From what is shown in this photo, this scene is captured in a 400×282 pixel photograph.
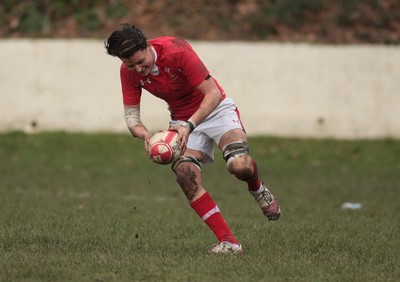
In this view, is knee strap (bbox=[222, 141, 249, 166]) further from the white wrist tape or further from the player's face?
the player's face

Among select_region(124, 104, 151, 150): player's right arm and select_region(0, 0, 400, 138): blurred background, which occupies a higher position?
select_region(124, 104, 151, 150): player's right arm

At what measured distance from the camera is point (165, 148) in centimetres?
759

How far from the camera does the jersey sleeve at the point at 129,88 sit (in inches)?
319

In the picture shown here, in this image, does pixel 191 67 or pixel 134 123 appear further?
pixel 134 123

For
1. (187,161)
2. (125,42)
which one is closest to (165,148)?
(187,161)

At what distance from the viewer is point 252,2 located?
927 inches

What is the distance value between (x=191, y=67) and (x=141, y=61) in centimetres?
44

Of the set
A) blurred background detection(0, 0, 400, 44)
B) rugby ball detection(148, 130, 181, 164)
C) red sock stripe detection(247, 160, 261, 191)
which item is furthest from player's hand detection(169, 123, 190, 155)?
blurred background detection(0, 0, 400, 44)

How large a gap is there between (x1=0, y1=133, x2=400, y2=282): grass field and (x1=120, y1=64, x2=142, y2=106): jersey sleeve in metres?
1.32

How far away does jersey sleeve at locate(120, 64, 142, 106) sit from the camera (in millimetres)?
8094

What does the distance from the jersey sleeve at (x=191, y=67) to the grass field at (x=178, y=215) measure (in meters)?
1.49

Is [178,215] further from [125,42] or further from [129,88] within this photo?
[125,42]

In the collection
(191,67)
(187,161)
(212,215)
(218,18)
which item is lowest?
(218,18)

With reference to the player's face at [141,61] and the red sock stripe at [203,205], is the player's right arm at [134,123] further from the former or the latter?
the red sock stripe at [203,205]
